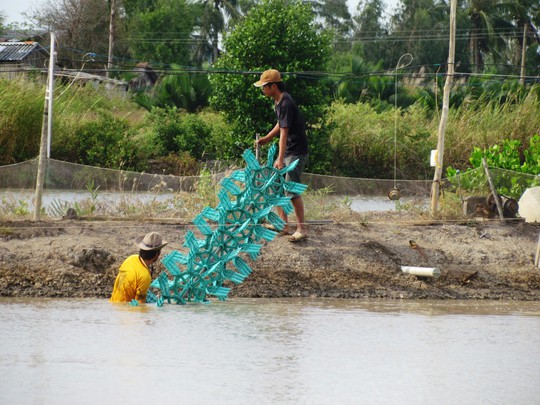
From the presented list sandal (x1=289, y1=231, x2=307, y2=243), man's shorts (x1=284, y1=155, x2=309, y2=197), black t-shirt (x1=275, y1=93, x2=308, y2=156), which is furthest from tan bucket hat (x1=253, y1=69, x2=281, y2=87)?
sandal (x1=289, y1=231, x2=307, y2=243)

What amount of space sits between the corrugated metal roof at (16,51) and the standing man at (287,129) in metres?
26.9

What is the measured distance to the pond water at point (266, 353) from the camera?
673 centimetres

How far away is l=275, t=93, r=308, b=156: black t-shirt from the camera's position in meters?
11.3

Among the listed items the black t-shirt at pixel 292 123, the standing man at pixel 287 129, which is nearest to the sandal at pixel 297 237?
the standing man at pixel 287 129

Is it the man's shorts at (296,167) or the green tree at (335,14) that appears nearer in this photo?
the man's shorts at (296,167)

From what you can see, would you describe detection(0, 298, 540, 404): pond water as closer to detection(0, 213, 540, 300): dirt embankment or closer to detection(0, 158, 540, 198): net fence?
detection(0, 213, 540, 300): dirt embankment

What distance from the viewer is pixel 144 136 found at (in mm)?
24406

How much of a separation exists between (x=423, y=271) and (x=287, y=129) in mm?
2283

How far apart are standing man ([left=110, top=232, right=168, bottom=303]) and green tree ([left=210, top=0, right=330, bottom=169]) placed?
1217cm

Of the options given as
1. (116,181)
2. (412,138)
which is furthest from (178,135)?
(116,181)

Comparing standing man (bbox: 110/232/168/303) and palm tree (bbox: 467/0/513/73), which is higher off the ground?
palm tree (bbox: 467/0/513/73)

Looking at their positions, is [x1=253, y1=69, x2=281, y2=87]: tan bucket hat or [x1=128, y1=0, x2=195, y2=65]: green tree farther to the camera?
[x1=128, y1=0, x2=195, y2=65]: green tree

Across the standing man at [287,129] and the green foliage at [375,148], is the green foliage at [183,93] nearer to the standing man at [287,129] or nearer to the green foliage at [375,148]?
the green foliage at [375,148]

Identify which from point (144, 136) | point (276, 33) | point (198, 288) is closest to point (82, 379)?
point (198, 288)
